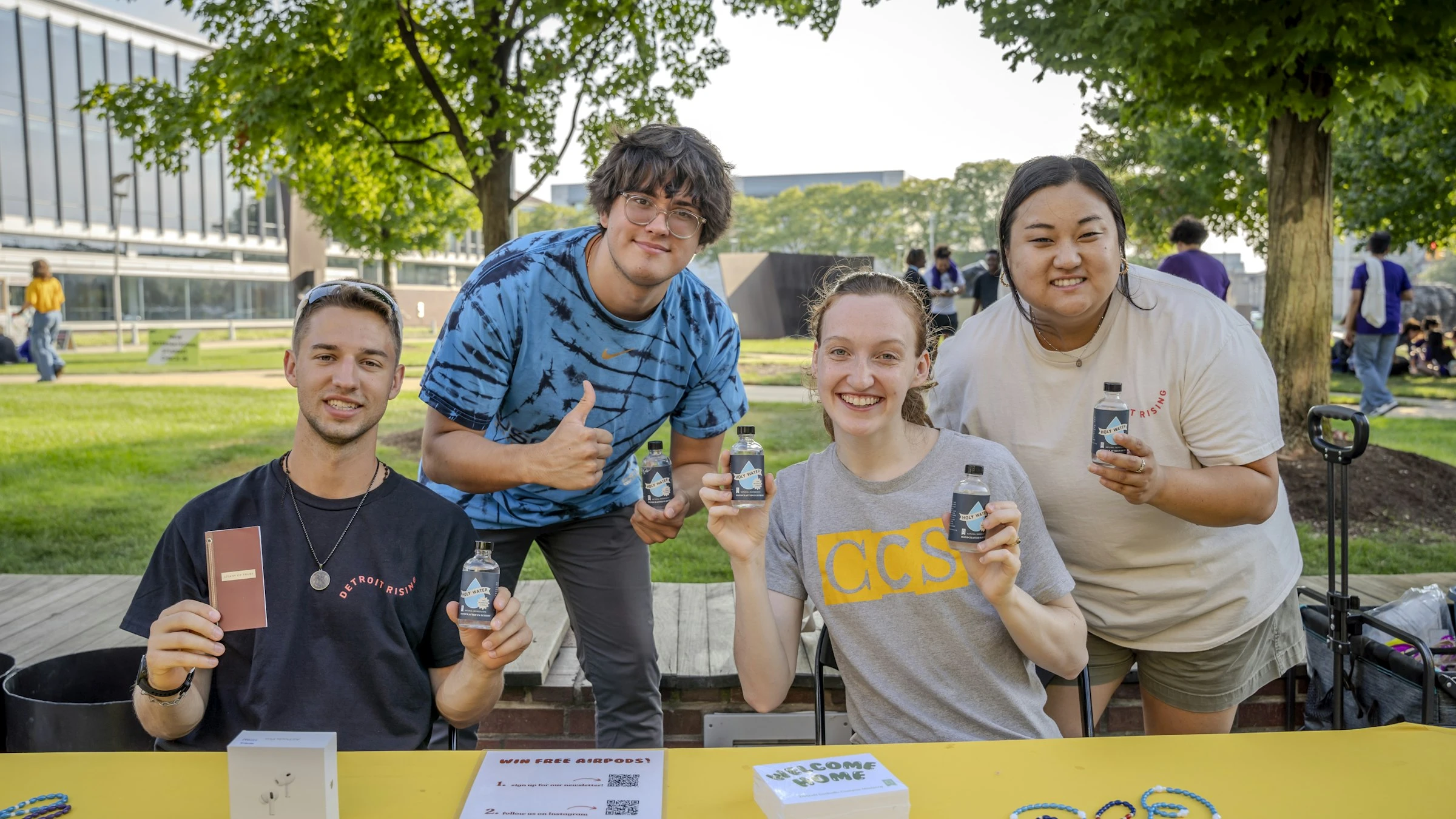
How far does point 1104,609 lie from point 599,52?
23.2 ft

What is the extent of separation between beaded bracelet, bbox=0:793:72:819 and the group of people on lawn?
30 centimetres

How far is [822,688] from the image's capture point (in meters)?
2.43

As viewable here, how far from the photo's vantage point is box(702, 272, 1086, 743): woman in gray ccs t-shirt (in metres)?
2.17

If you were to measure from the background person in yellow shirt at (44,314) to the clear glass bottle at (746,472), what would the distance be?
1590 centimetres

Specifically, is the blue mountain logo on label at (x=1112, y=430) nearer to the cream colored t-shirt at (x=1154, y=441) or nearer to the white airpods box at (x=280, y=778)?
the cream colored t-shirt at (x=1154, y=441)

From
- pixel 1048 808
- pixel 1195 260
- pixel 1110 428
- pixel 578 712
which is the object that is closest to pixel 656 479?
pixel 1110 428

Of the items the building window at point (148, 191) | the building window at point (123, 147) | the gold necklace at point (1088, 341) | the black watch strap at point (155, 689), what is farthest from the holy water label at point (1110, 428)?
the building window at point (148, 191)

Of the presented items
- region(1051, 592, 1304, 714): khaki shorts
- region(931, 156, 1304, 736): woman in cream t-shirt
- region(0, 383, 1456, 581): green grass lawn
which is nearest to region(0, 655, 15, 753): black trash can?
region(0, 383, 1456, 581): green grass lawn

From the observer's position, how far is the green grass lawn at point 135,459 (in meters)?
6.05

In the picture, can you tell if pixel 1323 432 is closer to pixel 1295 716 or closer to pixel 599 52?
pixel 1295 716

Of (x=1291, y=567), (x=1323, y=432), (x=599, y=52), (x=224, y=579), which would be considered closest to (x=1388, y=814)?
(x=1291, y=567)

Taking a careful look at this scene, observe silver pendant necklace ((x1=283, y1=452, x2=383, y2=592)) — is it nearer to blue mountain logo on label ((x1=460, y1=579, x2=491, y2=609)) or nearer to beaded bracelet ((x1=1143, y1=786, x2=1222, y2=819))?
blue mountain logo on label ((x1=460, y1=579, x2=491, y2=609))

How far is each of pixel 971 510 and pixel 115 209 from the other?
128ft

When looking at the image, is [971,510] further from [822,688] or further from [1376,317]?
[1376,317]
